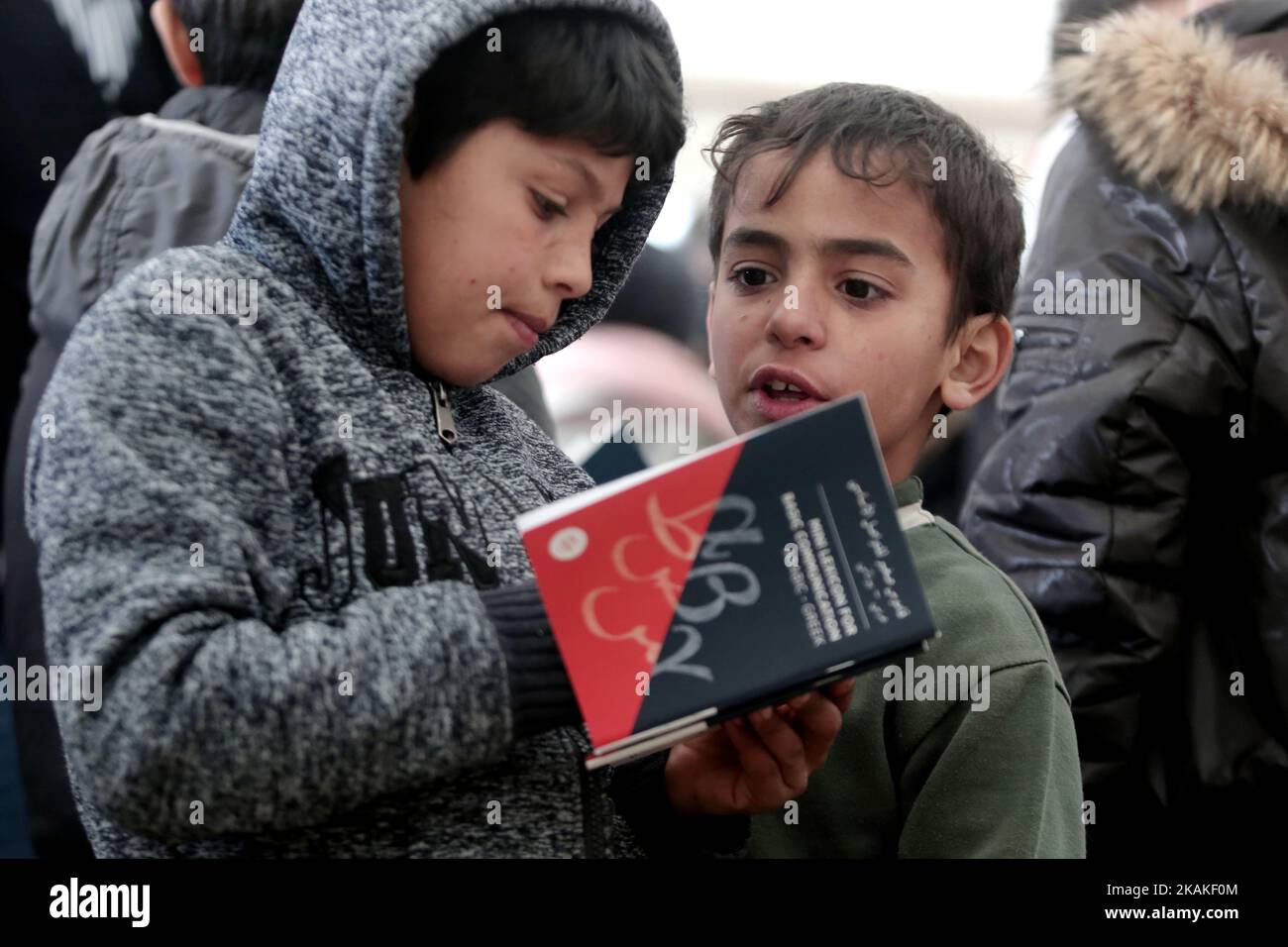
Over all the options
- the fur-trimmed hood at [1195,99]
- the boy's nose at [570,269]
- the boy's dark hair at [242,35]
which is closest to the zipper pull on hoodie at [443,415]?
the boy's nose at [570,269]

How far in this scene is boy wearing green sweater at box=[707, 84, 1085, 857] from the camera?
1329mm

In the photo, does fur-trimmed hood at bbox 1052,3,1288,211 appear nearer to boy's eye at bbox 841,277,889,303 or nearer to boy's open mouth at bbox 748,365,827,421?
boy's eye at bbox 841,277,889,303

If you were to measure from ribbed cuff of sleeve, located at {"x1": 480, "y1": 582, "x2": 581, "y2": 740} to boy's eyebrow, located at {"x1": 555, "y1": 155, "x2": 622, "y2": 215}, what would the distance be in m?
0.39

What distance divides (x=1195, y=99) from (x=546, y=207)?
46.9 inches

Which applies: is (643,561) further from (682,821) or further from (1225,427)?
(1225,427)

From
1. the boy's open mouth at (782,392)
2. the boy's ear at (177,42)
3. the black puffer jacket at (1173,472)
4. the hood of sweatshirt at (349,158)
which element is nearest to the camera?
the hood of sweatshirt at (349,158)

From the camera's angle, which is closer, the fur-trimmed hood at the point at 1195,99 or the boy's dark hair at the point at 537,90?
the boy's dark hair at the point at 537,90

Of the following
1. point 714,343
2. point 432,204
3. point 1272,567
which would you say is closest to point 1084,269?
point 1272,567

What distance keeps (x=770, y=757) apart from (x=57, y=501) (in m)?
0.60

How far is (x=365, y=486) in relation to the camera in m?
1.12

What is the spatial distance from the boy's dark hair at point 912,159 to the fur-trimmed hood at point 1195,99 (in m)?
0.42

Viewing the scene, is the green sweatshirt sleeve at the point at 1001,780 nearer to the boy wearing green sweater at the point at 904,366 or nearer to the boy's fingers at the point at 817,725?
the boy wearing green sweater at the point at 904,366

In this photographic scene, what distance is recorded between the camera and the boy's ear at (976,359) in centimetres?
163

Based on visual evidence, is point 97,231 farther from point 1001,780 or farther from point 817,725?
point 1001,780
